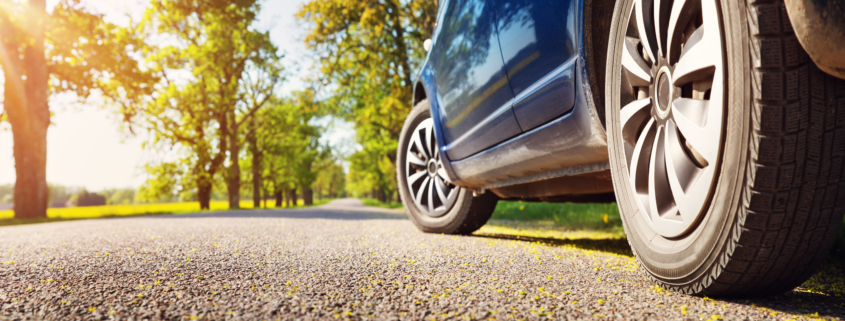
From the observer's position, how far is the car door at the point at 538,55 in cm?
191

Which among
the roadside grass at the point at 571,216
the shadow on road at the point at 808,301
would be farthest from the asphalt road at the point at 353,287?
the roadside grass at the point at 571,216

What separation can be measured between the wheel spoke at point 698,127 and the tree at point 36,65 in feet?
47.3

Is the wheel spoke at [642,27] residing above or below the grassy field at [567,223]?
above

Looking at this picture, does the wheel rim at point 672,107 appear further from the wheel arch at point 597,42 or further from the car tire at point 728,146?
the wheel arch at point 597,42

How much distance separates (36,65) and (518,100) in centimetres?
1407

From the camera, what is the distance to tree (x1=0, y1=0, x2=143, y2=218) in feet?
36.3

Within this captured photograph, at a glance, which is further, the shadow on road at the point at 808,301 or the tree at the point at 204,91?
the tree at the point at 204,91

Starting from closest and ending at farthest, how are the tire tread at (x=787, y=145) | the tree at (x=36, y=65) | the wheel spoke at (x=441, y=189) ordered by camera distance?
the tire tread at (x=787, y=145)
the wheel spoke at (x=441, y=189)
the tree at (x=36, y=65)

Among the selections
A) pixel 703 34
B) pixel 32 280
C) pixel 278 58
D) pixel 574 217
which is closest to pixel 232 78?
pixel 278 58

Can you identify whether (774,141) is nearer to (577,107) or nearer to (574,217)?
(577,107)

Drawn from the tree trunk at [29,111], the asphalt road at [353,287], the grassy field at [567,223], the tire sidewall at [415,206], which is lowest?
the grassy field at [567,223]

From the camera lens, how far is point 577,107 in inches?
75.3

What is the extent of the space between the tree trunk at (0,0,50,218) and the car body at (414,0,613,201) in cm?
1258

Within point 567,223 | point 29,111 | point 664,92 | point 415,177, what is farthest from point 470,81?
point 29,111
